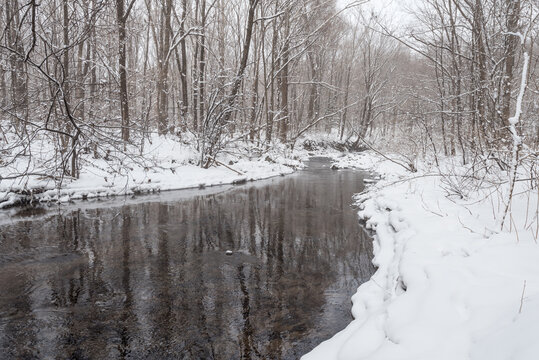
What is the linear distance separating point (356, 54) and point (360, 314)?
1404 inches

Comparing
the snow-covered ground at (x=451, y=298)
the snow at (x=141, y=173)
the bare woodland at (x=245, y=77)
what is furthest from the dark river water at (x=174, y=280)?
the bare woodland at (x=245, y=77)

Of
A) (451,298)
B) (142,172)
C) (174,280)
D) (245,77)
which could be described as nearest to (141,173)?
(142,172)

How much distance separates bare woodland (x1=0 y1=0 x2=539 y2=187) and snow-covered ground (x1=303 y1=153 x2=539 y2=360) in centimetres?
116

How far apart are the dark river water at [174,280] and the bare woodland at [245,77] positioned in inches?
63.9

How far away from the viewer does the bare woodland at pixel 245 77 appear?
4.48 m

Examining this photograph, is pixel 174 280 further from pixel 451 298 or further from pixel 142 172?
pixel 142 172

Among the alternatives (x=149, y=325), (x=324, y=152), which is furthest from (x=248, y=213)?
(x=324, y=152)

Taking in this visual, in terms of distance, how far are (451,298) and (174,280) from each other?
367cm

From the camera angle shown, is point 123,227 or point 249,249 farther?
point 123,227

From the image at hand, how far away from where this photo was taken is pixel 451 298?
9.95 feet

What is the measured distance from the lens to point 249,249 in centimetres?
657

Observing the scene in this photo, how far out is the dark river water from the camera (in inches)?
144

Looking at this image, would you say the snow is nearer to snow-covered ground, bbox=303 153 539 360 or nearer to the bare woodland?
the bare woodland

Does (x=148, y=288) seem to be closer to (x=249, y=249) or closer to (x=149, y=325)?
(x=149, y=325)
